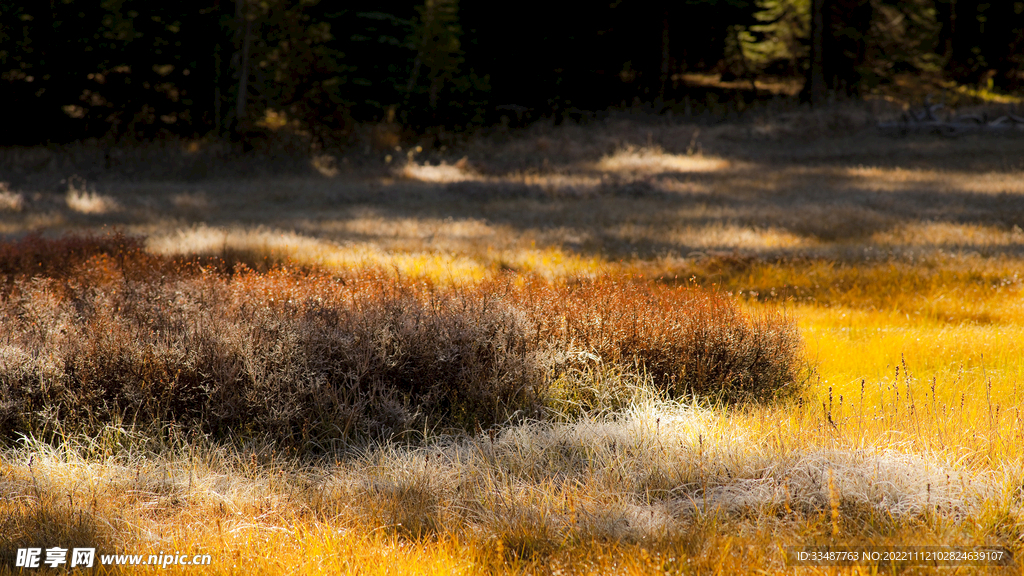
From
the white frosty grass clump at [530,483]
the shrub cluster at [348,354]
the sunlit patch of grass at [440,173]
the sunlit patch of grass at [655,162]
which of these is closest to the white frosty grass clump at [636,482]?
the white frosty grass clump at [530,483]

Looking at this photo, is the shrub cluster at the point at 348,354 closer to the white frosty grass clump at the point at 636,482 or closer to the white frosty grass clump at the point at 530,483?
the white frosty grass clump at the point at 530,483

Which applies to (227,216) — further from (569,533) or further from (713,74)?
(713,74)

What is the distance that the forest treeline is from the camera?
2780cm

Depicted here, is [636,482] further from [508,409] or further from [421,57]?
[421,57]

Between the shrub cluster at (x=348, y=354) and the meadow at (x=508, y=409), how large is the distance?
26 mm

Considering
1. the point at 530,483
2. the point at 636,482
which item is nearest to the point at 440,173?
the point at 530,483

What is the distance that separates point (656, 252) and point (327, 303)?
20.2 ft

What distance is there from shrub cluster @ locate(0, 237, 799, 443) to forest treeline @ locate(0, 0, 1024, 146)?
23895 millimetres

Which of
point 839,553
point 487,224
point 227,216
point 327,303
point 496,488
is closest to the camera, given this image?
point 839,553

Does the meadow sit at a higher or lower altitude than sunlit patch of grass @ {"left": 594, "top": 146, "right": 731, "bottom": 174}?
lower

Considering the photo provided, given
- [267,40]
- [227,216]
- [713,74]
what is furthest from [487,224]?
[713,74]

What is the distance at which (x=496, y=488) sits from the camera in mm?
3592

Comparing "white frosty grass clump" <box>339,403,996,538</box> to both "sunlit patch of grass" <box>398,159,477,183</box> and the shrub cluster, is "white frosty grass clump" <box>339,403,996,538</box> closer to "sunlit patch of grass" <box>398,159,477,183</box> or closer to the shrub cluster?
the shrub cluster

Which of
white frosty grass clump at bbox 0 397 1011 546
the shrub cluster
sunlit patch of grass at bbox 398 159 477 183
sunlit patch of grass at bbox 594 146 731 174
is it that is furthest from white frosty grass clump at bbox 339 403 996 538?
sunlit patch of grass at bbox 594 146 731 174
